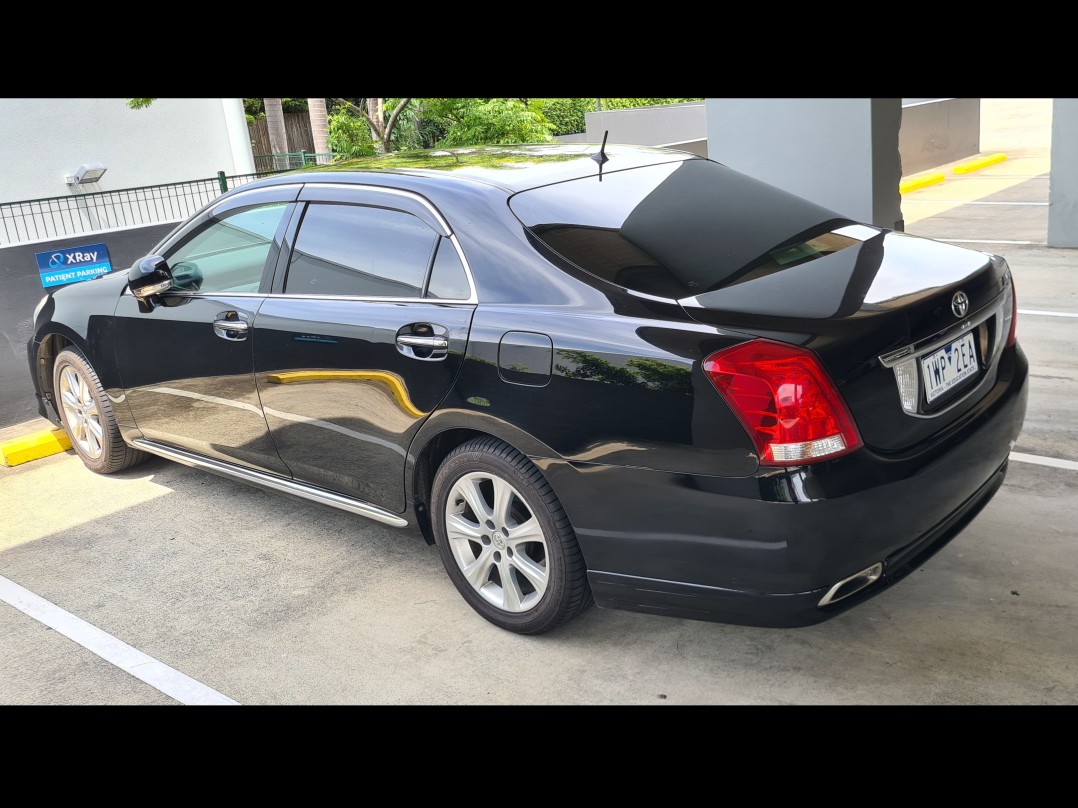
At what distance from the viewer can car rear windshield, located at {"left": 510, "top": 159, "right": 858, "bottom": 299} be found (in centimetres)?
331

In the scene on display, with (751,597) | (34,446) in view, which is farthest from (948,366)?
(34,446)

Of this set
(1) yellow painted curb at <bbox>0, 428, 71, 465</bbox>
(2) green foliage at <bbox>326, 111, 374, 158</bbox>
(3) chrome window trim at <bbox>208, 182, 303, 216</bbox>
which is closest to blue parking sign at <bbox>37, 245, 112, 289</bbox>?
(1) yellow painted curb at <bbox>0, 428, 71, 465</bbox>

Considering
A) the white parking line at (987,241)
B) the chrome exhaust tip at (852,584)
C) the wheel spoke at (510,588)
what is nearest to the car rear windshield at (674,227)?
the chrome exhaust tip at (852,584)

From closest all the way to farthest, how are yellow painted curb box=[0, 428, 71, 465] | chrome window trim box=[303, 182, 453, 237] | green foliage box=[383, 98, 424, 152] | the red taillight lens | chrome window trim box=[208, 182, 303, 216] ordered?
the red taillight lens → chrome window trim box=[303, 182, 453, 237] → chrome window trim box=[208, 182, 303, 216] → yellow painted curb box=[0, 428, 71, 465] → green foliage box=[383, 98, 424, 152]

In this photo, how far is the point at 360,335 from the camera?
3877mm

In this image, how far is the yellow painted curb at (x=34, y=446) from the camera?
20.1 feet

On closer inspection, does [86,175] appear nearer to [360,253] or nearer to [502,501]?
[360,253]

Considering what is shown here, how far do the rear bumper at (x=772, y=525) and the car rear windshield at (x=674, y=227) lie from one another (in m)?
0.66

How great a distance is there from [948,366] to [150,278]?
11.8 ft

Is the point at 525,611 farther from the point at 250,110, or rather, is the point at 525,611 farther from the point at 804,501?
the point at 250,110

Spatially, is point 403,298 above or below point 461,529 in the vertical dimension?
above

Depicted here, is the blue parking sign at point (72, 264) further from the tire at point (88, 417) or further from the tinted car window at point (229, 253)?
the tinted car window at point (229, 253)

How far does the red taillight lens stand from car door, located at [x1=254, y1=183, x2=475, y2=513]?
1.08 metres

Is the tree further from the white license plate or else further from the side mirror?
the white license plate
